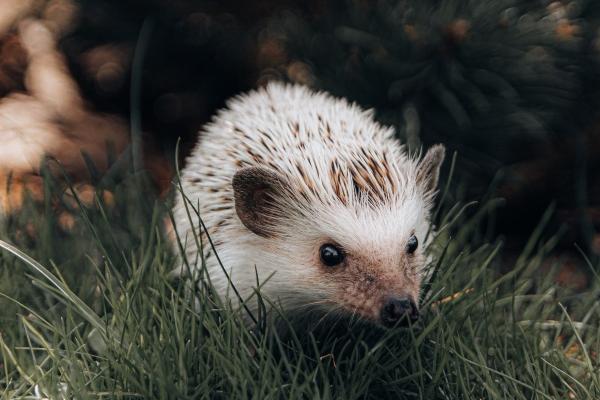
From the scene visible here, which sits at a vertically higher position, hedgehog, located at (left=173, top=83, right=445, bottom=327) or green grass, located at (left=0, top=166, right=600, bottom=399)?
hedgehog, located at (left=173, top=83, right=445, bottom=327)

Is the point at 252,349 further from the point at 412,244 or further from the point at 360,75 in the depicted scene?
the point at 360,75

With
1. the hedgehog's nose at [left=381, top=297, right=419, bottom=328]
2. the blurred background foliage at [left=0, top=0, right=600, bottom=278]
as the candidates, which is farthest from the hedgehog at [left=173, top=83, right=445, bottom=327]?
the blurred background foliage at [left=0, top=0, right=600, bottom=278]

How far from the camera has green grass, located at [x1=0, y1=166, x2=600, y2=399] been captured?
1.85 metres

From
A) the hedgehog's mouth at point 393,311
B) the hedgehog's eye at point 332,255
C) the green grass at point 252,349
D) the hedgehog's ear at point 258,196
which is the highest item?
the hedgehog's ear at point 258,196

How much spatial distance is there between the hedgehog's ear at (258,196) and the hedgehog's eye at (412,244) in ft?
1.11

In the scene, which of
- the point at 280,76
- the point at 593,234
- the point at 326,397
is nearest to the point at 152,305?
the point at 326,397

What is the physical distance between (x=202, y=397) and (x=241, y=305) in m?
0.24

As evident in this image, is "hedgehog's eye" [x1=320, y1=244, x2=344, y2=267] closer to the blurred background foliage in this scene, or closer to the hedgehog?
the hedgehog

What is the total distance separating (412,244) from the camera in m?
2.10

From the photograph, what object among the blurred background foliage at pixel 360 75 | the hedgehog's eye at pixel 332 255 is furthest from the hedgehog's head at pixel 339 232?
the blurred background foliage at pixel 360 75

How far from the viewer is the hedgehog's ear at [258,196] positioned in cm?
207

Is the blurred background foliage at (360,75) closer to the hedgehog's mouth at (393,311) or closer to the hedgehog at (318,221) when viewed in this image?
the hedgehog at (318,221)

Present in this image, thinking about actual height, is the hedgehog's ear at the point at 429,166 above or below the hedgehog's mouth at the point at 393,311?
above

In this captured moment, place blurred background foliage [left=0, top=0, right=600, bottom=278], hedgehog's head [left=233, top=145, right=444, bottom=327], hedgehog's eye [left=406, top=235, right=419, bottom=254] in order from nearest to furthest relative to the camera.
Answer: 1. hedgehog's head [left=233, top=145, right=444, bottom=327]
2. hedgehog's eye [left=406, top=235, right=419, bottom=254]
3. blurred background foliage [left=0, top=0, right=600, bottom=278]
